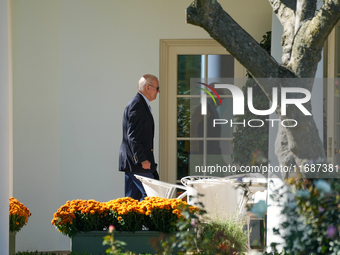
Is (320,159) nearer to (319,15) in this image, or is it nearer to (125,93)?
(319,15)

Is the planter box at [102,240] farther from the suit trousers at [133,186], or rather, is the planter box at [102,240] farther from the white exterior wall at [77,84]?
the white exterior wall at [77,84]

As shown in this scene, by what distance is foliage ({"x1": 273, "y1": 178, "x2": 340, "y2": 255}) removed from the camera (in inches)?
72.2

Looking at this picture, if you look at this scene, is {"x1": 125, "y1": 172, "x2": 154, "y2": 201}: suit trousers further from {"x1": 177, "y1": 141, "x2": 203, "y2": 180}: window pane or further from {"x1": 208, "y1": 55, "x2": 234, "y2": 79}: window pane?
{"x1": 208, "y1": 55, "x2": 234, "y2": 79}: window pane

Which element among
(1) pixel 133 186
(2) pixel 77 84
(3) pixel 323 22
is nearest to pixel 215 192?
(1) pixel 133 186

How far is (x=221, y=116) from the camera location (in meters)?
5.38

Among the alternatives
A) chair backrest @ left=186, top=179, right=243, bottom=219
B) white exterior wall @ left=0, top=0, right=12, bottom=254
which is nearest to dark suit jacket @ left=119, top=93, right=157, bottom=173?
chair backrest @ left=186, top=179, right=243, bottom=219

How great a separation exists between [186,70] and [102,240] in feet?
9.81

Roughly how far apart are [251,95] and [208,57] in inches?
31.8

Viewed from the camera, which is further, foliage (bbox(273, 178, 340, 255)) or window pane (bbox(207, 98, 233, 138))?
window pane (bbox(207, 98, 233, 138))

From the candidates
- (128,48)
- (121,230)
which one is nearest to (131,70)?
(128,48)

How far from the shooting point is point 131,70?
5.22 m

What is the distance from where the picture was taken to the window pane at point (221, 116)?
17.3ft

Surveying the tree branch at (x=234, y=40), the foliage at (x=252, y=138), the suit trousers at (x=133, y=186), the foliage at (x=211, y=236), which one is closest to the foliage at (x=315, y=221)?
the foliage at (x=211, y=236)

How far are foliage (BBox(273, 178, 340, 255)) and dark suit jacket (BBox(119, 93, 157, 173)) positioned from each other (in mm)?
2170
